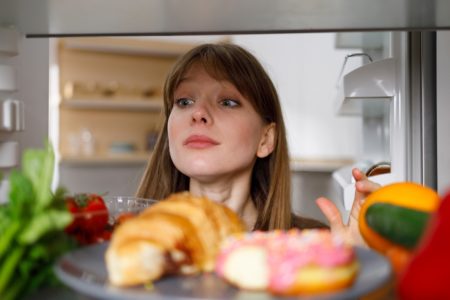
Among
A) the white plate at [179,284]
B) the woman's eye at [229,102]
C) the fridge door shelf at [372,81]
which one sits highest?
the fridge door shelf at [372,81]

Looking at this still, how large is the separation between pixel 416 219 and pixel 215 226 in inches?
6.8

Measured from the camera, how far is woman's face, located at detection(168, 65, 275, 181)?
1.06m

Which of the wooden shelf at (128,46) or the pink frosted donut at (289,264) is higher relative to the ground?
the wooden shelf at (128,46)

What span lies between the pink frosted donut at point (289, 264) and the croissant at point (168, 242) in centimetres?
3

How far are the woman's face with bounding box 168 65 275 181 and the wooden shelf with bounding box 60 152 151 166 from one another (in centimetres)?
234

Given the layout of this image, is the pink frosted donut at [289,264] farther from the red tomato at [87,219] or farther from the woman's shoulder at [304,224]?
the woman's shoulder at [304,224]

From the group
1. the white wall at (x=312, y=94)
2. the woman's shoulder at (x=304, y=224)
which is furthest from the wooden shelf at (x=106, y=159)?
the woman's shoulder at (x=304, y=224)

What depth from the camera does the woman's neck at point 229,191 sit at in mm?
1175

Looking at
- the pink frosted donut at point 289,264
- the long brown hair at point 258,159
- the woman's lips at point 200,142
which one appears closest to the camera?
the pink frosted donut at point 289,264

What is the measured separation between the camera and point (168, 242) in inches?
17.9

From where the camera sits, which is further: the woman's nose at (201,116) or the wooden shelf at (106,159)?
the wooden shelf at (106,159)

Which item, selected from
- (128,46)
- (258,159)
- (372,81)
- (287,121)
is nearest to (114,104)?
(128,46)

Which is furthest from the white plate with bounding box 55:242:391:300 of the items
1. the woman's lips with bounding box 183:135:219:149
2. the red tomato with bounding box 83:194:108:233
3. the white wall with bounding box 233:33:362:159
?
the white wall with bounding box 233:33:362:159

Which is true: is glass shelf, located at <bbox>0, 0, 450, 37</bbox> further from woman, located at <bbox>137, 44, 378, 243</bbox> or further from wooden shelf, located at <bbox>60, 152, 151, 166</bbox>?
wooden shelf, located at <bbox>60, 152, 151, 166</bbox>
